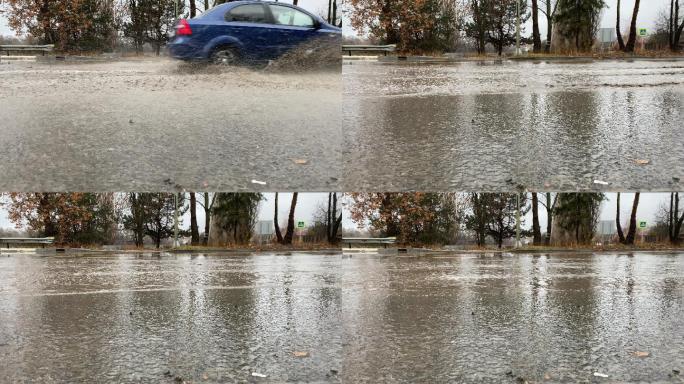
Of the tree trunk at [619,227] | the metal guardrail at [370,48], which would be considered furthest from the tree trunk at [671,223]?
the metal guardrail at [370,48]

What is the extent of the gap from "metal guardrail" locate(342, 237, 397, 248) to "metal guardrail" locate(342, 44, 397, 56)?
2.34 metres

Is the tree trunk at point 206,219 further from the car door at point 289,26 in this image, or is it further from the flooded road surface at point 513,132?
the car door at point 289,26

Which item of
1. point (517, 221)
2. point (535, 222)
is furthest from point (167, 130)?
point (535, 222)

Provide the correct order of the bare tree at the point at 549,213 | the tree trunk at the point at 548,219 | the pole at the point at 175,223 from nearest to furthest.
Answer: the pole at the point at 175,223 < the bare tree at the point at 549,213 < the tree trunk at the point at 548,219

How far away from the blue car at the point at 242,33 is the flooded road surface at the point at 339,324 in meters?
2.29

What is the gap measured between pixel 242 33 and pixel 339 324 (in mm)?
3536

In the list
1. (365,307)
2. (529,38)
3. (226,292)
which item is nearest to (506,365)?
(365,307)

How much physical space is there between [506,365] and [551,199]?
3373 mm

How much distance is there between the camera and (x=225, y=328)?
3.88 m

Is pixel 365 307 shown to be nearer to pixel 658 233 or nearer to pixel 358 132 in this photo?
pixel 358 132

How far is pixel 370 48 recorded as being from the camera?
7.24m

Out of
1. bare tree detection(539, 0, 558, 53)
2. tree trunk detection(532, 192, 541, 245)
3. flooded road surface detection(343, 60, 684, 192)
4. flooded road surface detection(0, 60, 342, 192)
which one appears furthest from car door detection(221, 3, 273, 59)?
bare tree detection(539, 0, 558, 53)

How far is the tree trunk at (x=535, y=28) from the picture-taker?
7637 millimetres

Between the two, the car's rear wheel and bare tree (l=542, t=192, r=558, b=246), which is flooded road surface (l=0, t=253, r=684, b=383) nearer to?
bare tree (l=542, t=192, r=558, b=246)
